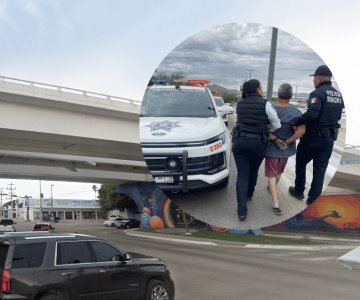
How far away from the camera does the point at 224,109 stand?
335 centimetres

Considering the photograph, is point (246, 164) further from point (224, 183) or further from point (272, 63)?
point (272, 63)

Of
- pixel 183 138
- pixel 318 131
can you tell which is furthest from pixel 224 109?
pixel 318 131

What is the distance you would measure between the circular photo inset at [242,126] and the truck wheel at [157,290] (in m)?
7.18

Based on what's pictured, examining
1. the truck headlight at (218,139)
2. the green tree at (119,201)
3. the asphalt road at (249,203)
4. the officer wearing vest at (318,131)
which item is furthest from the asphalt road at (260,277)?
the green tree at (119,201)

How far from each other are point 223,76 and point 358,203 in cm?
4251

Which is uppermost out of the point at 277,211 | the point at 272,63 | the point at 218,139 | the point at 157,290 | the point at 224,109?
the point at 272,63

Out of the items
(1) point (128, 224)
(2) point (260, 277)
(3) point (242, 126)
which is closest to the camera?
(3) point (242, 126)

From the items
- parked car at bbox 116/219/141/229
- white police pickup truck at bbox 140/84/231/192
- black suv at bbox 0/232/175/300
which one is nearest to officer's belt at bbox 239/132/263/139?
white police pickup truck at bbox 140/84/231/192

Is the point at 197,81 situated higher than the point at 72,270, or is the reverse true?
the point at 197,81

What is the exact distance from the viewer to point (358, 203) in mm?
42844

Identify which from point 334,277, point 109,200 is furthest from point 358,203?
point 109,200

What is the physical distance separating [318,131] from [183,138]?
0.91 m

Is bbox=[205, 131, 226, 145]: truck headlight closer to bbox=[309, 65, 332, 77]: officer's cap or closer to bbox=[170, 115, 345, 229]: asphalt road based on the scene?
bbox=[170, 115, 345, 229]: asphalt road

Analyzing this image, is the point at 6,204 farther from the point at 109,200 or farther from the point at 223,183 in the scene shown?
the point at 223,183
